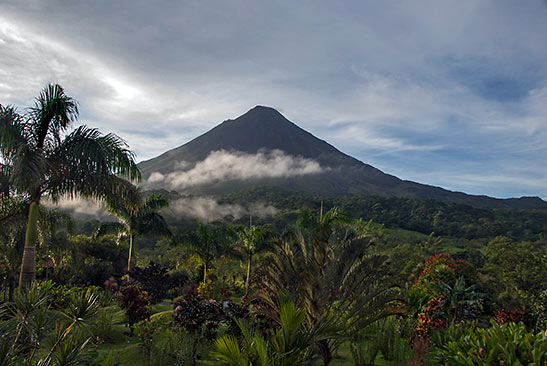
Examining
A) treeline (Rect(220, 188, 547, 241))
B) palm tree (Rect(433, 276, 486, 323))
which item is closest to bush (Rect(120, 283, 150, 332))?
palm tree (Rect(433, 276, 486, 323))

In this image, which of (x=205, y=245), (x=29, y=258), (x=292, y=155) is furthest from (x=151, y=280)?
(x=292, y=155)

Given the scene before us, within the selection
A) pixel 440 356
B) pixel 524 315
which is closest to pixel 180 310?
pixel 440 356

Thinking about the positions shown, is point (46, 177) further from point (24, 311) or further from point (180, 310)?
point (180, 310)

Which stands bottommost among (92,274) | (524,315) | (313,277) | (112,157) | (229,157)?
(92,274)

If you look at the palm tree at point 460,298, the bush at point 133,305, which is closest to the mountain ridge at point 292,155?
the palm tree at point 460,298

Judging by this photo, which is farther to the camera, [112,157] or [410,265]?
[410,265]

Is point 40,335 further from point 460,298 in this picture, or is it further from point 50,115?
point 460,298

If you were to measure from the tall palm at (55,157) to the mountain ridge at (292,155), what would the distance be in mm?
106978

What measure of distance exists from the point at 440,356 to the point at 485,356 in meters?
1.34

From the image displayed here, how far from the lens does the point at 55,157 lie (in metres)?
7.11

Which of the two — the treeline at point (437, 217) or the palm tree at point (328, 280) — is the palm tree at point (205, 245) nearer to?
the palm tree at point (328, 280)

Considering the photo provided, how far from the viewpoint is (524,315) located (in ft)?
29.6

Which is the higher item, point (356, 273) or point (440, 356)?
point (356, 273)

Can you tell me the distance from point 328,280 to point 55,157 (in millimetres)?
6108
